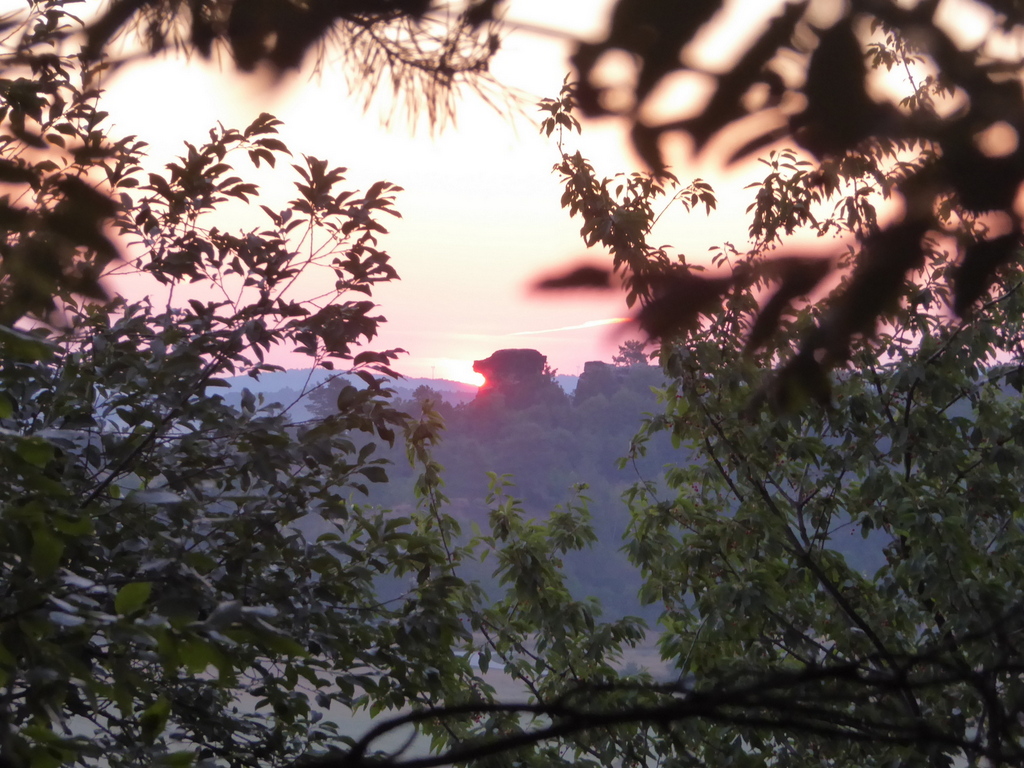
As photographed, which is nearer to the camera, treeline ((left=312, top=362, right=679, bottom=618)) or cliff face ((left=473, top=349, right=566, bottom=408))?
cliff face ((left=473, top=349, right=566, bottom=408))

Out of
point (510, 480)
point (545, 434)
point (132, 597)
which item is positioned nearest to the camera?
point (132, 597)

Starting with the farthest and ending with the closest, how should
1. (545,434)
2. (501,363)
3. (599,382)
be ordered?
(545,434) < (599,382) < (501,363)

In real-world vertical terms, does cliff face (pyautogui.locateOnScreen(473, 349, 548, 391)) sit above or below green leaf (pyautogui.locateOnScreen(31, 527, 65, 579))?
above

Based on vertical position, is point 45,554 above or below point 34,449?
below

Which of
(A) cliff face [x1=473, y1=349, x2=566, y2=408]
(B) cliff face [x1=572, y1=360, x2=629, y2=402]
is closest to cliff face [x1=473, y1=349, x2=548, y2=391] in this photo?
(A) cliff face [x1=473, y1=349, x2=566, y2=408]

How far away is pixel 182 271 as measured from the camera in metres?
3.46

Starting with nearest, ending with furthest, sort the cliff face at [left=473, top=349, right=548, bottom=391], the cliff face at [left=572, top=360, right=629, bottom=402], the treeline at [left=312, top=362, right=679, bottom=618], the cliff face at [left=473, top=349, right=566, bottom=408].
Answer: the cliff face at [left=473, top=349, right=548, bottom=391] → the cliff face at [left=473, top=349, right=566, bottom=408] → the cliff face at [left=572, top=360, right=629, bottom=402] → the treeline at [left=312, top=362, right=679, bottom=618]

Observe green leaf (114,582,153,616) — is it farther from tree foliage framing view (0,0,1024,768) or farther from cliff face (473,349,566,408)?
cliff face (473,349,566,408)

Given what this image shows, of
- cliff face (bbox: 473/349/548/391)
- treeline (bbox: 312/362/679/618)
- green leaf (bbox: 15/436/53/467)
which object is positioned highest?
treeline (bbox: 312/362/679/618)

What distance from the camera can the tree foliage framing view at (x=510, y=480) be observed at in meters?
0.98

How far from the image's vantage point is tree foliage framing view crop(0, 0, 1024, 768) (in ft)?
3.22

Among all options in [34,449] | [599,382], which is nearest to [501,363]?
[34,449]

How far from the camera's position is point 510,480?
5164mm

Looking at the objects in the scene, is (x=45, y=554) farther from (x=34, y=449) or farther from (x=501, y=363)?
(x=501, y=363)
